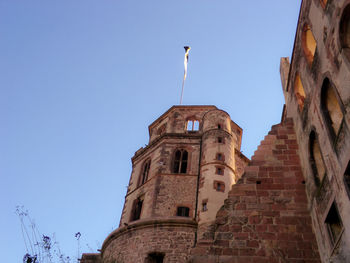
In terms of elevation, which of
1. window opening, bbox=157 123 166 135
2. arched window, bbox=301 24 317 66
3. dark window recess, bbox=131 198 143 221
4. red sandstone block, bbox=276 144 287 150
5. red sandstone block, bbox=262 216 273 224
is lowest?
red sandstone block, bbox=262 216 273 224

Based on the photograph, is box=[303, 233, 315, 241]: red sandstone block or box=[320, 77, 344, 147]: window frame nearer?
box=[320, 77, 344, 147]: window frame

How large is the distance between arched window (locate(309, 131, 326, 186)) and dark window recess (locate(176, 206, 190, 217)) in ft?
36.9

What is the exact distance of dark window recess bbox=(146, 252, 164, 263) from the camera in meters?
16.5

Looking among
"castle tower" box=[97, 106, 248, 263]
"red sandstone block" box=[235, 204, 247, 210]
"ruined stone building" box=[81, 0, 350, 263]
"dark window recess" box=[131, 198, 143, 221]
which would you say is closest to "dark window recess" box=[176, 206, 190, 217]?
"castle tower" box=[97, 106, 248, 263]

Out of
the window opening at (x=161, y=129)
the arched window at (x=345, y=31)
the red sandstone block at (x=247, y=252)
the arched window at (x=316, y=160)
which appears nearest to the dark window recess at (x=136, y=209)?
the window opening at (x=161, y=129)

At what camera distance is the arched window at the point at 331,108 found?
22.8 ft

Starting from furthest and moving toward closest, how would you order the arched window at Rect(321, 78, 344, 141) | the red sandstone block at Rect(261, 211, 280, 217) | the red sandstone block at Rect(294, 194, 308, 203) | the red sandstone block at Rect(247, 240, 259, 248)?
the red sandstone block at Rect(294, 194, 308, 203)
the red sandstone block at Rect(261, 211, 280, 217)
the red sandstone block at Rect(247, 240, 259, 248)
the arched window at Rect(321, 78, 344, 141)

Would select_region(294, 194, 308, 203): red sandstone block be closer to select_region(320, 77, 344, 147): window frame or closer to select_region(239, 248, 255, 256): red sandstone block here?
select_region(239, 248, 255, 256): red sandstone block

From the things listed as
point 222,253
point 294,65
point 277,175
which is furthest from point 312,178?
point 294,65

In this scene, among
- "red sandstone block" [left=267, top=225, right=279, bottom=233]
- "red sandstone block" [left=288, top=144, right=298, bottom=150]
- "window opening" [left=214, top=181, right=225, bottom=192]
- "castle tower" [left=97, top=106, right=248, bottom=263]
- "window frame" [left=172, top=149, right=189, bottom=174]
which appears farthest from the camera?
"window frame" [left=172, top=149, right=189, bottom=174]

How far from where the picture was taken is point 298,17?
9492mm

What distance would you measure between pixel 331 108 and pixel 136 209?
15.6 meters

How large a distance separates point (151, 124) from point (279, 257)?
67.5ft

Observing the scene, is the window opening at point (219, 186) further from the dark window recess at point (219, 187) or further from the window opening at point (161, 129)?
the window opening at point (161, 129)
